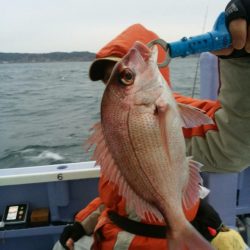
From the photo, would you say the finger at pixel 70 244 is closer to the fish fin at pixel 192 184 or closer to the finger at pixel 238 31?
the fish fin at pixel 192 184

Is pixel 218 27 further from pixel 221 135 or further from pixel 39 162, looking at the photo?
pixel 39 162

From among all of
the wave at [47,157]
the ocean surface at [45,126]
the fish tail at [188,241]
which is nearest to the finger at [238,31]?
the fish tail at [188,241]

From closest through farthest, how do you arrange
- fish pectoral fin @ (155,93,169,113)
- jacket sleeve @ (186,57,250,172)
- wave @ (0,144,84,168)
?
1. fish pectoral fin @ (155,93,169,113)
2. jacket sleeve @ (186,57,250,172)
3. wave @ (0,144,84,168)

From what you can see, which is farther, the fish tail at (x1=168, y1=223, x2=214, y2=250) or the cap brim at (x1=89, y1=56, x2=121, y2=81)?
the cap brim at (x1=89, y1=56, x2=121, y2=81)

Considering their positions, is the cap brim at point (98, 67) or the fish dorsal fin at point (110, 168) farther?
the cap brim at point (98, 67)

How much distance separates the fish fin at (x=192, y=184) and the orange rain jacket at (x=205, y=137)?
15.8 inches

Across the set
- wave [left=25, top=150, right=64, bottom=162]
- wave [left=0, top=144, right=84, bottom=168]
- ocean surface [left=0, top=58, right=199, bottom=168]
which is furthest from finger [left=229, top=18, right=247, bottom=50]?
wave [left=25, top=150, right=64, bottom=162]

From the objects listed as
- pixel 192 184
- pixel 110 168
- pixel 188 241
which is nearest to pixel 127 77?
pixel 110 168

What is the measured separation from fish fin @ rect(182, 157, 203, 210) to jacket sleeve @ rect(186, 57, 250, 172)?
40cm

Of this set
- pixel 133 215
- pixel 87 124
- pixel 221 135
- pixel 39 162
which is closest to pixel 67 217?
pixel 133 215

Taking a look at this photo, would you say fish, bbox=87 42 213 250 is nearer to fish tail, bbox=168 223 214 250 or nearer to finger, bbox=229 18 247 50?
fish tail, bbox=168 223 214 250

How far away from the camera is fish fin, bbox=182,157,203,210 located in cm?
135

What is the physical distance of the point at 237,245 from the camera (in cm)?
229

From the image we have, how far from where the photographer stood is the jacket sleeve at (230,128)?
159 cm
